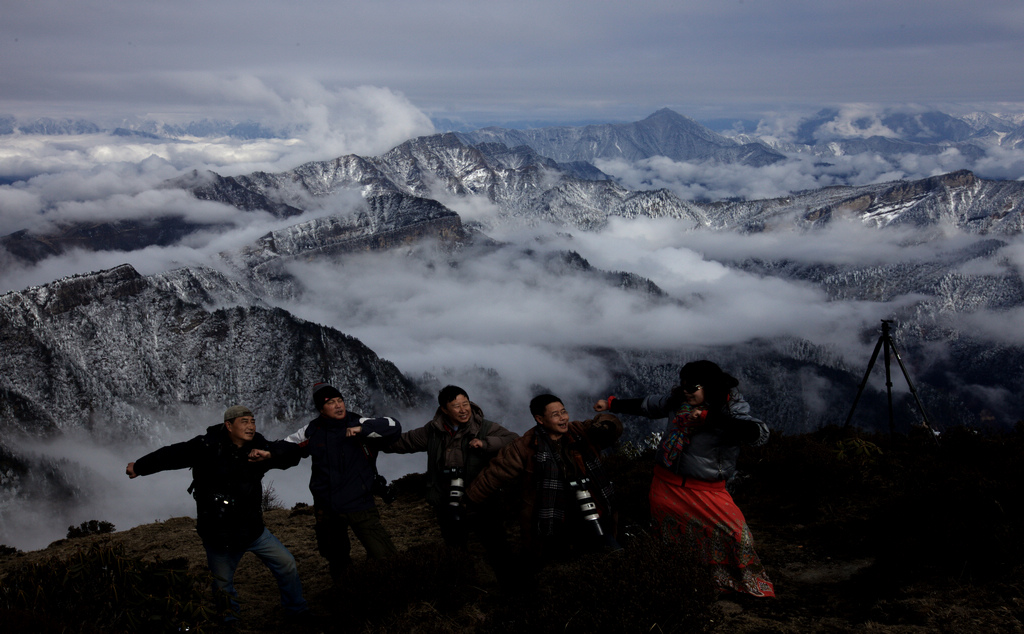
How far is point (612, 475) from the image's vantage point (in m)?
11.2

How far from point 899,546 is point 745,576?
2064mm

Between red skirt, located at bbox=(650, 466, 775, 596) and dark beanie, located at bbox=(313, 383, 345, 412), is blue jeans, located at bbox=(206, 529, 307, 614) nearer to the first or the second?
dark beanie, located at bbox=(313, 383, 345, 412)

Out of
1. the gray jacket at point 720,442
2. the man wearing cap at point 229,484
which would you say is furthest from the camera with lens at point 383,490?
the gray jacket at point 720,442

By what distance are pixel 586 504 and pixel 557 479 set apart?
0.38 meters

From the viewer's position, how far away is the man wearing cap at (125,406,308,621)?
19.1 feet

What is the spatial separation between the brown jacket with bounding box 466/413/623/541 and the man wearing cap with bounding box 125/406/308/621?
79.5 inches

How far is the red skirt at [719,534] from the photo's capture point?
18.7 feet

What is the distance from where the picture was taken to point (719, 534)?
572cm

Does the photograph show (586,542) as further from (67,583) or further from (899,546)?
(67,583)

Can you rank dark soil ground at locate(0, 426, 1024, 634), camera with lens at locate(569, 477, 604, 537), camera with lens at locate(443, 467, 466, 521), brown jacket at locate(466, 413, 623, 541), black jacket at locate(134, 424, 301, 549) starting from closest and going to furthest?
dark soil ground at locate(0, 426, 1024, 634), black jacket at locate(134, 424, 301, 549), camera with lens at locate(569, 477, 604, 537), brown jacket at locate(466, 413, 623, 541), camera with lens at locate(443, 467, 466, 521)

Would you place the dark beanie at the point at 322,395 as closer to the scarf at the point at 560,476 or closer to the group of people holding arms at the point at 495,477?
the group of people holding arms at the point at 495,477

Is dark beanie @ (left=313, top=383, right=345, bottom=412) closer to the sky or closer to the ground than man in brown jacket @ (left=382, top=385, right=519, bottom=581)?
closer to the sky

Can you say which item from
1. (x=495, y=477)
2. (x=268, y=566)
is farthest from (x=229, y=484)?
(x=495, y=477)

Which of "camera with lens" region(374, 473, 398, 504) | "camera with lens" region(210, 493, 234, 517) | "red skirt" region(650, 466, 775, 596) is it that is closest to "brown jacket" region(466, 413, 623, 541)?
"red skirt" region(650, 466, 775, 596)
